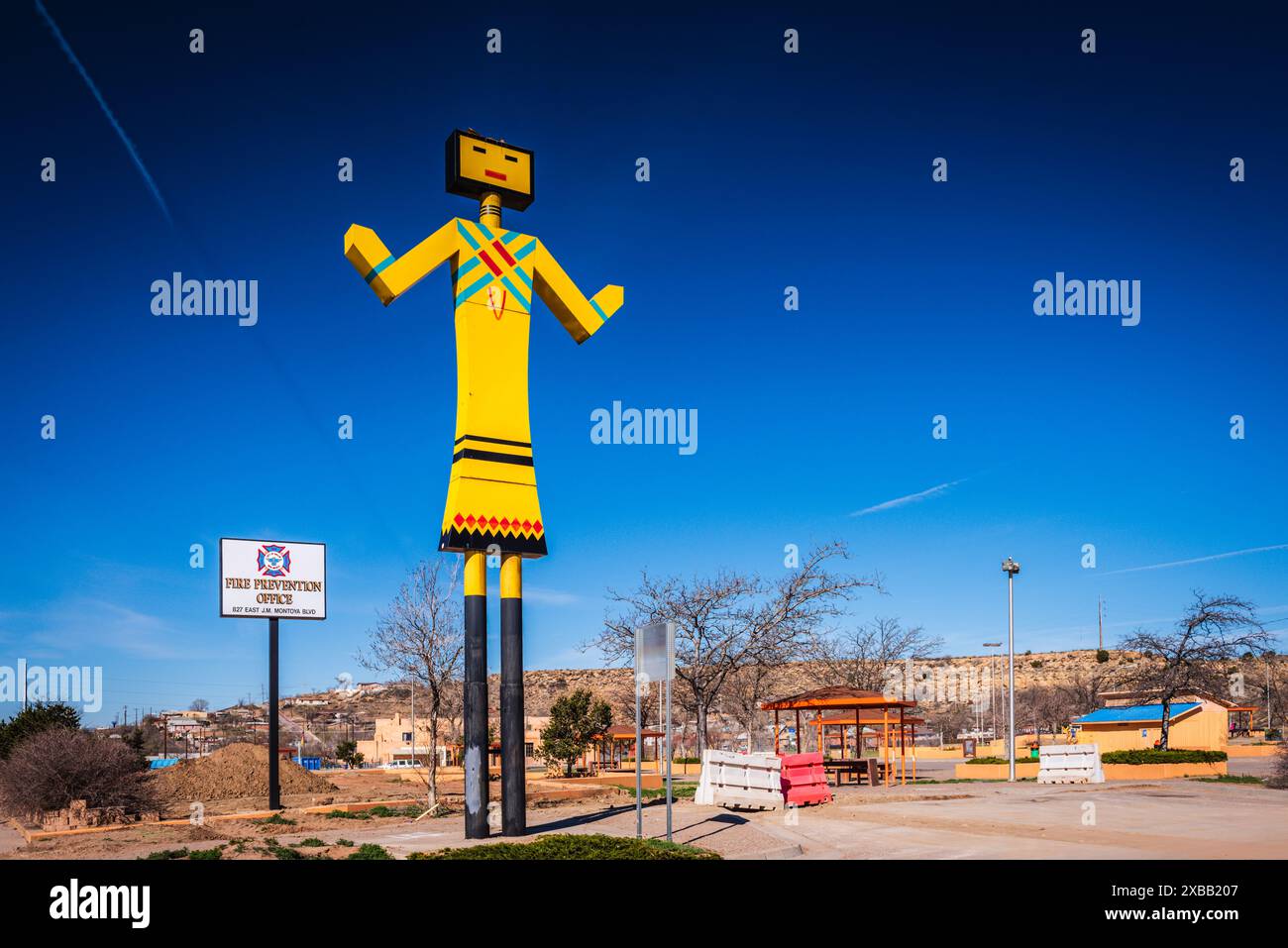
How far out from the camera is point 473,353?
50.7ft

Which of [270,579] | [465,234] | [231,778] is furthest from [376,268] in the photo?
[231,778]

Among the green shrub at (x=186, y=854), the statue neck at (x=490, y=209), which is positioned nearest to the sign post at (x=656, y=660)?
the green shrub at (x=186, y=854)

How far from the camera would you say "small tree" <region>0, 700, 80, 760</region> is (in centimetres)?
3453

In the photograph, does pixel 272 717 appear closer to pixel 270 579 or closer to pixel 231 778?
pixel 270 579

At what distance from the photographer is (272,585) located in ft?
89.6

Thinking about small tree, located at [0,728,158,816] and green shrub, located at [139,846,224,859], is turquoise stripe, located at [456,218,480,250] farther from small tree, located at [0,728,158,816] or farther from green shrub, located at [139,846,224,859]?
small tree, located at [0,728,158,816]

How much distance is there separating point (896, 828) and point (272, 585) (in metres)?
17.8

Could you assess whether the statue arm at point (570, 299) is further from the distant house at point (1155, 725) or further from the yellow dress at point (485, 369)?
the distant house at point (1155, 725)

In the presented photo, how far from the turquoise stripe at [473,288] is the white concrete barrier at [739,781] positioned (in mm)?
9747

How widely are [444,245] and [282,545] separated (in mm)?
14780

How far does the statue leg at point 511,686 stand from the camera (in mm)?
15508

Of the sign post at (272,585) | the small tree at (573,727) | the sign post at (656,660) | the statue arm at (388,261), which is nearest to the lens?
the sign post at (656,660)

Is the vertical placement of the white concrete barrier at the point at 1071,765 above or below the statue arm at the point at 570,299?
below
